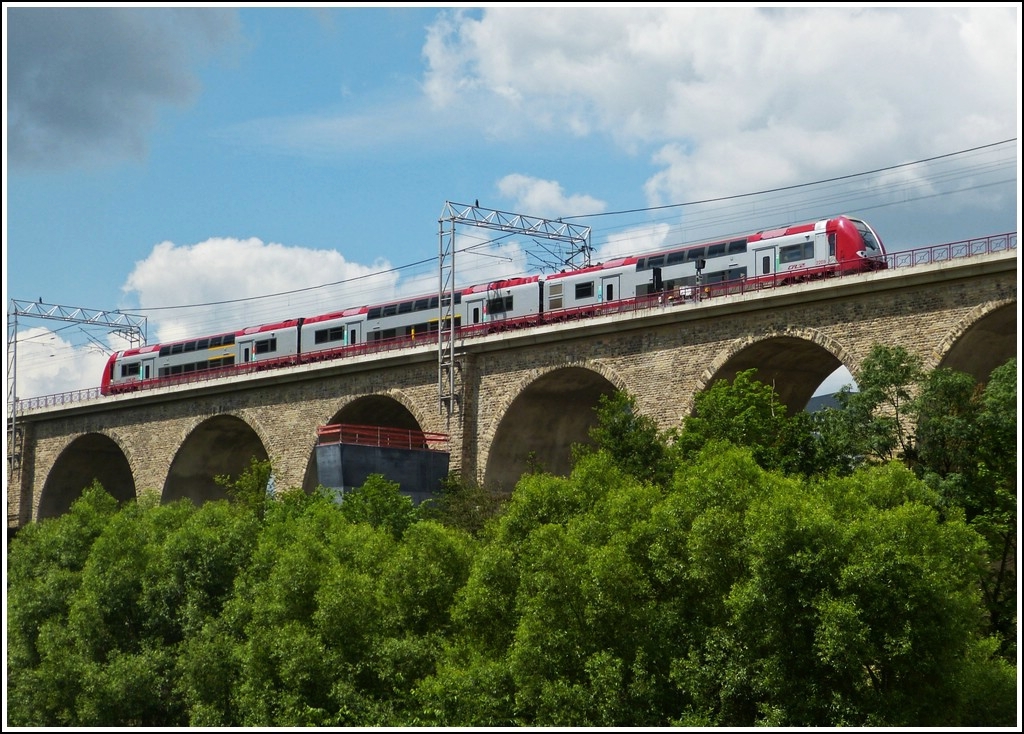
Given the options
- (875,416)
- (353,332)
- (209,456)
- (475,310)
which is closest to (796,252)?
(875,416)

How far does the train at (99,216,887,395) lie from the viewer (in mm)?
47719

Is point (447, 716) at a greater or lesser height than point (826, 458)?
lesser

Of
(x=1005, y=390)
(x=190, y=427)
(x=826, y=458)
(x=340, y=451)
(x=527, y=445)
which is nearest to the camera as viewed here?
(x=1005, y=390)

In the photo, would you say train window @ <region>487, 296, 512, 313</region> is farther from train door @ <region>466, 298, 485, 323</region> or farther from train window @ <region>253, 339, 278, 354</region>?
train window @ <region>253, 339, 278, 354</region>

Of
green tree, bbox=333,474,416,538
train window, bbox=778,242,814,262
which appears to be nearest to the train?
train window, bbox=778,242,814,262

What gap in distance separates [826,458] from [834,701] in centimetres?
1338

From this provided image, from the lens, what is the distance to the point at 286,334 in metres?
69.2

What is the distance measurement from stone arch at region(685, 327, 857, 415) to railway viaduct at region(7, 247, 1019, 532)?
0.07 meters

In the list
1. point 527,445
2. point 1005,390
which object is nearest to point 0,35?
point 1005,390

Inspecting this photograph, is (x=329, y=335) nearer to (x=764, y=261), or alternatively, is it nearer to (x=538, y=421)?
(x=538, y=421)

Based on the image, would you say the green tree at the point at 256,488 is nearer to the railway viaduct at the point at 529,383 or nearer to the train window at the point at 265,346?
the railway viaduct at the point at 529,383

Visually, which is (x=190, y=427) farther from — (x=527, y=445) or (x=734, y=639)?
(x=734, y=639)

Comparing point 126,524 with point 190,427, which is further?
point 190,427

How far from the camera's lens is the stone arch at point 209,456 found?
68.1m
